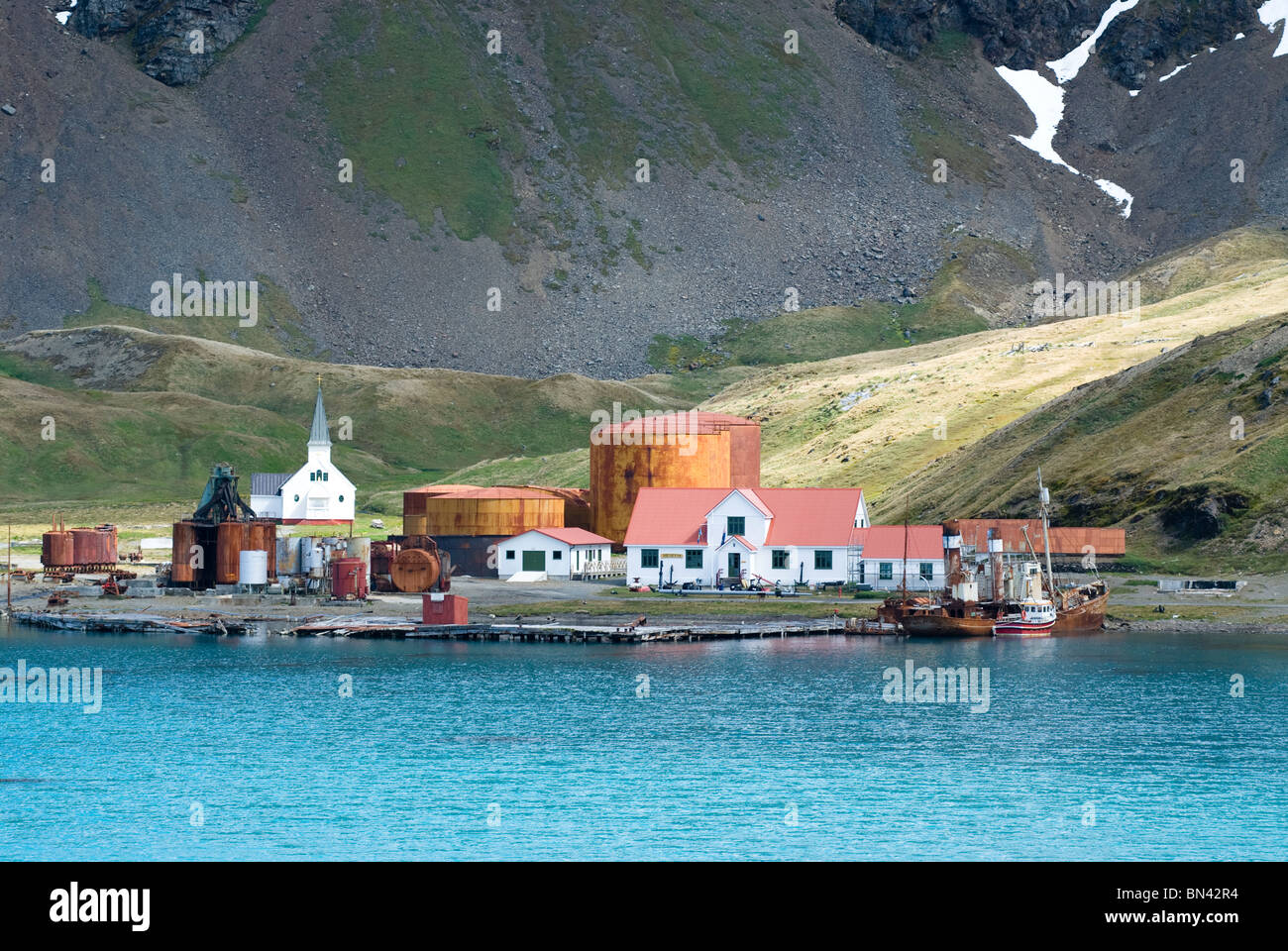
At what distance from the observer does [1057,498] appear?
11088 cm

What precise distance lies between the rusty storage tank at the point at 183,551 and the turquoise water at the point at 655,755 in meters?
21.1

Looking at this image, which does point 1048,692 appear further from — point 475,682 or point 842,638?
point 475,682

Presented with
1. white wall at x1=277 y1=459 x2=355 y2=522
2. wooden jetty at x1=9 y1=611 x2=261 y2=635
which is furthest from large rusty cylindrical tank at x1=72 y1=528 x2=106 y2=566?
wooden jetty at x1=9 y1=611 x2=261 y2=635

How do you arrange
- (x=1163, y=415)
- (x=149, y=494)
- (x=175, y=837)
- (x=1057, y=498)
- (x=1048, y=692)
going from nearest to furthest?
1. (x=175, y=837)
2. (x=1048, y=692)
3. (x=1057, y=498)
4. (x=1163, y=415)
5. (x=149, y=494)

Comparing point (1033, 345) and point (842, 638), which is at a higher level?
point (1033, 345)

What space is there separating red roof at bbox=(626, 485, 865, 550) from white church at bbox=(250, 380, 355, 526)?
35.5 metres

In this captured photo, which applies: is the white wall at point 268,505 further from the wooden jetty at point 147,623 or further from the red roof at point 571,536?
the wooden jetty at point 147,623

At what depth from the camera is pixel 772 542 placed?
3875 inches

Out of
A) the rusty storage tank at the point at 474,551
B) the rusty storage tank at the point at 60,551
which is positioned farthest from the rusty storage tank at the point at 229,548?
the rusty storage tank at the point at 60,551

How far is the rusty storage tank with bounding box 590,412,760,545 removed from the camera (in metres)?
114

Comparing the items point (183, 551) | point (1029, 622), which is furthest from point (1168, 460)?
point (183, 551)

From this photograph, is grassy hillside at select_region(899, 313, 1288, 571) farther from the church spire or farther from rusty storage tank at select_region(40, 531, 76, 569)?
rusty storage tank at select_region(40, 531, 76, 569)
